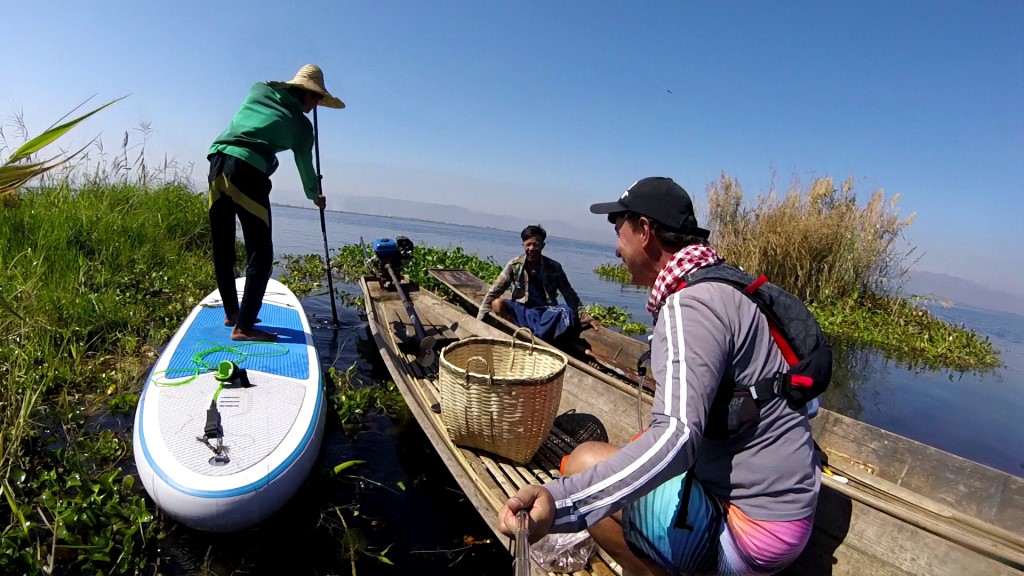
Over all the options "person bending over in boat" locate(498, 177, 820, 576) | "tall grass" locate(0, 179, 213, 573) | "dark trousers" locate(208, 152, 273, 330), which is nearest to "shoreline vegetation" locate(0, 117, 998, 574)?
"tall grass" locate(0, 179, 213, 573)

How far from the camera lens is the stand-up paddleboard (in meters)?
2.55

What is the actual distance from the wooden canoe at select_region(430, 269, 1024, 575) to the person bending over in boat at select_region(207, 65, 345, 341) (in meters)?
2.75

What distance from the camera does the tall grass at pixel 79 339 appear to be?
2514 mm

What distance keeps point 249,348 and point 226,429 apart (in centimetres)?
126

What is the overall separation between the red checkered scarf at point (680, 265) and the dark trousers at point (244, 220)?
332 centimetres

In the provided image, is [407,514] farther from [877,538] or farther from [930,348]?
[930,348]

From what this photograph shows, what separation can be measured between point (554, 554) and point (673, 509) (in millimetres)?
922

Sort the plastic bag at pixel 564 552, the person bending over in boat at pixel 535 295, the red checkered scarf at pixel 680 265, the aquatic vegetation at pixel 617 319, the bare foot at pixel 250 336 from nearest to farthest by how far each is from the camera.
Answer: the red checkered scarf at pixel 680 265 → the plastic bag at pixel 564 552 → the bare foot at pixel 250 336 → the person bending over in boat at pixel 535 295 → the aquatic vegetation at pixel 617 319

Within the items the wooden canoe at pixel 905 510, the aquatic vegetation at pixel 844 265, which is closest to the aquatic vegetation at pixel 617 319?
the aquatic vegetation at pixel 844 265

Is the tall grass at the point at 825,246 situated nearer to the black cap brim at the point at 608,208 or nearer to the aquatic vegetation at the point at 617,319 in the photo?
the aquatic vegetation at the point at 617,319

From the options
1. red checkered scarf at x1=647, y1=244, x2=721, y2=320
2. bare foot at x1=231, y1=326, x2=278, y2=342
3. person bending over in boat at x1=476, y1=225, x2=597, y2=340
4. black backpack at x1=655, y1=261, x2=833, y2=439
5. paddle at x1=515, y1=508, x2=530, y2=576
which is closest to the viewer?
paddle at x1=515, y1=508, x2=530, y2=576

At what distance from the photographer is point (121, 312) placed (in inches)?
211

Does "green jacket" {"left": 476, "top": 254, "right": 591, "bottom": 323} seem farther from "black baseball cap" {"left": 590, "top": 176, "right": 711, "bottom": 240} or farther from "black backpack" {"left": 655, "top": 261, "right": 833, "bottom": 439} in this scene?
"black backpack" {"left": 655, "top": 261, "right": 833, "bottom": 439}

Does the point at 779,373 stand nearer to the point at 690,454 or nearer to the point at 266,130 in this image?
the point at 690,454
